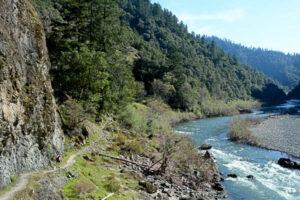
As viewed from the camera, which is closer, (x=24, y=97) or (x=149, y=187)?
(x=24, y=97)

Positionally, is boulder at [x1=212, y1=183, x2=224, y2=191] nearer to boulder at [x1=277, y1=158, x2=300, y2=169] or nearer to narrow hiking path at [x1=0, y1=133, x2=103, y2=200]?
narrow hiking path at [x1=0, y1=133, x2=103, y2=200]

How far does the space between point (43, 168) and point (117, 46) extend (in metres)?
41.5

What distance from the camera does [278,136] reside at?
106125 millimetres

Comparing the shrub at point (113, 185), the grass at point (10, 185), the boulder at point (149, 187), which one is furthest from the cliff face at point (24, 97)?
the boulder at point (149, 187)

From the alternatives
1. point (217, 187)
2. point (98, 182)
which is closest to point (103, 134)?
point (217, 187)

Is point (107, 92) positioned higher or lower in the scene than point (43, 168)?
higher

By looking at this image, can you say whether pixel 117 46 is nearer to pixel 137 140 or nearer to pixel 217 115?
pixel 137 140

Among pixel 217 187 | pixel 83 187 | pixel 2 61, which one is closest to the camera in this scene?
pixel 2 61

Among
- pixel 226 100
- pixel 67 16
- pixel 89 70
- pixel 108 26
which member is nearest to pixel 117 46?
pixel 108 26

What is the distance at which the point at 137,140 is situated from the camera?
65.4 metres

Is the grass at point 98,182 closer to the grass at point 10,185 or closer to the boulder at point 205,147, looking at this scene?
the grass at point 10,185

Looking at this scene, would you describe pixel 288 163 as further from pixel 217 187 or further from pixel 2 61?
pixel 2 61

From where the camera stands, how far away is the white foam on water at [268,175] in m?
57.6

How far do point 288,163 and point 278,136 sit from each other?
111 ft
